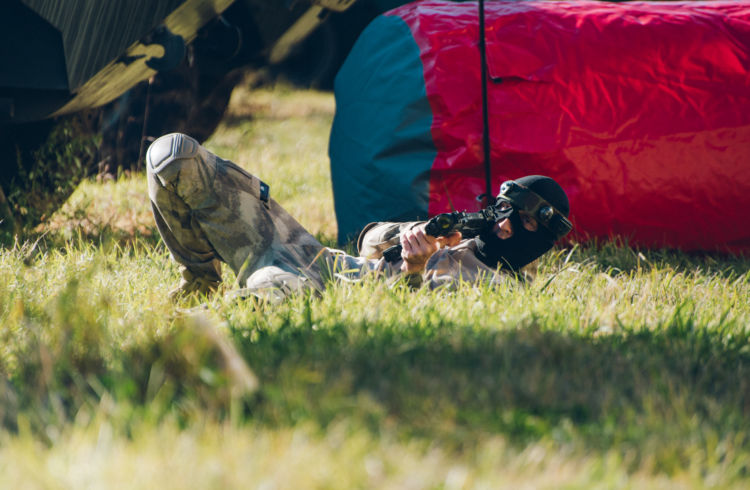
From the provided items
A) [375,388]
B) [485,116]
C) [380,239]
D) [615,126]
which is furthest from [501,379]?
[615,126]

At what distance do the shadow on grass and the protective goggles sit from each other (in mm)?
503

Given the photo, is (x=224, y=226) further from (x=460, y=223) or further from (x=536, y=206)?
(x=536, y=206)

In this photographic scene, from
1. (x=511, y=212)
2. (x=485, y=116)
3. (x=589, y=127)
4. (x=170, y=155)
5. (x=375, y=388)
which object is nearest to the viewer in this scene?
(x=375, y=388)

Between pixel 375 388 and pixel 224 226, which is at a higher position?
pixel 224 226

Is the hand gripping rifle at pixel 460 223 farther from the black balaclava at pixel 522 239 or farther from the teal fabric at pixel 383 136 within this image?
the teal fabric at pixel 383 136

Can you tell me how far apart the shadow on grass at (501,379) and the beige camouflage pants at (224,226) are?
0.60 meters

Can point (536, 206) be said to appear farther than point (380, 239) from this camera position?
No

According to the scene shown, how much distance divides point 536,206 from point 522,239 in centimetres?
17

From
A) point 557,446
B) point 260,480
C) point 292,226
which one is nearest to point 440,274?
point 292,226

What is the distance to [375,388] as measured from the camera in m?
1.92

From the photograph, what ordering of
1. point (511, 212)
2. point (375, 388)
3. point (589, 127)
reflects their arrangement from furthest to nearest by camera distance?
point (589, 127), point (511, 212), point (375, 388)

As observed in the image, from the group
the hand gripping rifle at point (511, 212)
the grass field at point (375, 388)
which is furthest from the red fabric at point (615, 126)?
the hand gripping rifle at point (511, 212)

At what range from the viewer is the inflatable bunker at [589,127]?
3867 mm

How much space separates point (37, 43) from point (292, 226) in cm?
160
